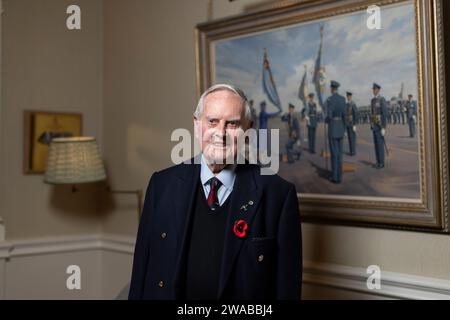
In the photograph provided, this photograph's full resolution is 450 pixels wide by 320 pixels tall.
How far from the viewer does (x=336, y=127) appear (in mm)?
2420

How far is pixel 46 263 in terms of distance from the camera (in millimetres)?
3500

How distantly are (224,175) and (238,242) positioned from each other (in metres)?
0.24

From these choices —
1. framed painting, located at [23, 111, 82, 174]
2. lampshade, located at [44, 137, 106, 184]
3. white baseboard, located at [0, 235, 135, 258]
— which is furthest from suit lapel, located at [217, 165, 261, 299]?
framed painting, located at [23, 111, 82, 174]

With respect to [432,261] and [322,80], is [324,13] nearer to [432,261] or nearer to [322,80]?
[322,80]

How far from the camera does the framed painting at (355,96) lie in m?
2.11

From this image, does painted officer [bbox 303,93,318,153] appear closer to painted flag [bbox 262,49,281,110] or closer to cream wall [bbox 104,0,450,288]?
painted flag [bbox 262,49,281,110]

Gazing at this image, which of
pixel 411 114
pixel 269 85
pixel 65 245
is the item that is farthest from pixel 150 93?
pixel 411 114

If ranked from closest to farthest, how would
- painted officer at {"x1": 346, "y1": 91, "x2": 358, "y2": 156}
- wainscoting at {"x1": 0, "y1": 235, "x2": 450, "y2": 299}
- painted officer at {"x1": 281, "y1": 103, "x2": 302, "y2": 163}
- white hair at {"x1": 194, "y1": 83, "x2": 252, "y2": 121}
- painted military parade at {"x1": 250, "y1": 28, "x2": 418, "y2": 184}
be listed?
white hair at {"x1": 194, "y1": 83, "x2": 252, "y2": 121} → painted military parade at {"x1": 250, "y1": 28, "x2": 418, "y2": 184} → painted officer at {"x1": 346, "y1": 91, "x2": 358, "y2": 156} → painted officer at {"x1": 281, "y1": 103, "x2": 302, "y2": 163} → wainscoting at {"x1": 0, "y1": 235, "x2": 450, "y2": 299}

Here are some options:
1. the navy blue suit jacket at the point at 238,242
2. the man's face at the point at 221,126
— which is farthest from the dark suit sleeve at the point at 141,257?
the man's face at the point at 221,126

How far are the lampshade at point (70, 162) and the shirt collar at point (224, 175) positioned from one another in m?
1.47

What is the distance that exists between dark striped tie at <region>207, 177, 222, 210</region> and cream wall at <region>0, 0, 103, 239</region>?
75.4 inches

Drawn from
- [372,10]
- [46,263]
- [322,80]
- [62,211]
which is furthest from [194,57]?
[46,263]

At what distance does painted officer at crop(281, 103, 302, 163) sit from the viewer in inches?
101

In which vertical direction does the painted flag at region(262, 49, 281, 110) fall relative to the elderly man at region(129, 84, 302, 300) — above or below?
above
